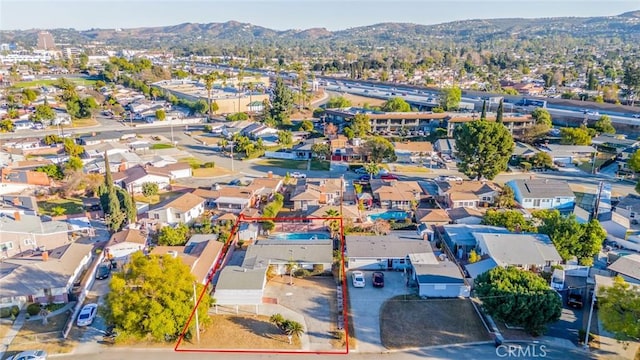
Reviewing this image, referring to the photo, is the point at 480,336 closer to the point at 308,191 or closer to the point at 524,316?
the point at 524,316

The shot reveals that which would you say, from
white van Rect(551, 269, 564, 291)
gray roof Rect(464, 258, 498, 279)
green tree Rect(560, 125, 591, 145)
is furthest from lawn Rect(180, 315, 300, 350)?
green tree Rect(560, 125, 591, 145)

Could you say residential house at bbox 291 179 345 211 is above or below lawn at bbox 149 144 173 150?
below

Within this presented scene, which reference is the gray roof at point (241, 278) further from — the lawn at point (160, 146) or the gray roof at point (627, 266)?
the lawn at point (160, 146)

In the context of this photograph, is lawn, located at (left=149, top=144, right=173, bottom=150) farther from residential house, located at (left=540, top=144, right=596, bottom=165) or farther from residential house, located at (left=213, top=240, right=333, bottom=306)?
residential house, located at (left=540, top=144, right=596, bottom=165)

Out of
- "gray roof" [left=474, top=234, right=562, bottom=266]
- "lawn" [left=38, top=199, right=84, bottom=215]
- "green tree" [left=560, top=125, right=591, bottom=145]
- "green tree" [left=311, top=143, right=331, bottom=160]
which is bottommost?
"lawn" [left=38, top=199, right=84, bottom=215]

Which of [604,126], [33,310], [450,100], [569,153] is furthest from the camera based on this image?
[450,100]

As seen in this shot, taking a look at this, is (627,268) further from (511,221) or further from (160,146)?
(160,146)

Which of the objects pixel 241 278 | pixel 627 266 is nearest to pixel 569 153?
pixel 627 266
